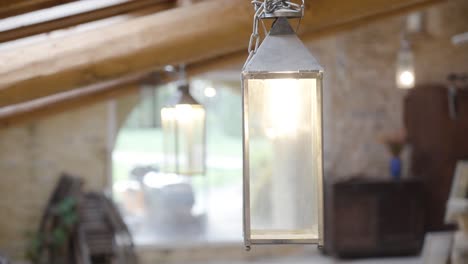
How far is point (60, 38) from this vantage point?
13.8 feet

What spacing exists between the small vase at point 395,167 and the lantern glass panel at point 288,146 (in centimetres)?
820

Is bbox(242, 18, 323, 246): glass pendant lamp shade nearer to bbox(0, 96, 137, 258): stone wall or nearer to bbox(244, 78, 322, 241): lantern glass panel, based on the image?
bbox(244, 78, 322, 241): lantern glass panel

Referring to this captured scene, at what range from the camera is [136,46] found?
4.16 m

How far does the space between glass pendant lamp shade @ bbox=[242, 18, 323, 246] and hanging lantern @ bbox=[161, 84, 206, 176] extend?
10.6 feet

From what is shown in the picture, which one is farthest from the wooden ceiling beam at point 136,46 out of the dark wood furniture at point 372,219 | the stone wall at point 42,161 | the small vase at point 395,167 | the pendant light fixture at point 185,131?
the stone wall at point 42,161

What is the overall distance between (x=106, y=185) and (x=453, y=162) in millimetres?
4429

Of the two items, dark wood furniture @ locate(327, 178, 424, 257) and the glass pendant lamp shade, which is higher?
the glass pendant lamp shade

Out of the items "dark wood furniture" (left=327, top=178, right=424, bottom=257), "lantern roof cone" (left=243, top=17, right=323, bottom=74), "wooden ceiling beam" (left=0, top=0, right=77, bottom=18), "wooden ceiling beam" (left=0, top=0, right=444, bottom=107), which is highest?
"wooden ceiling beam" (left=0, top=0, right=77, bottom=18)

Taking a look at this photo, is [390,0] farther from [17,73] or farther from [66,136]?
[66,136]

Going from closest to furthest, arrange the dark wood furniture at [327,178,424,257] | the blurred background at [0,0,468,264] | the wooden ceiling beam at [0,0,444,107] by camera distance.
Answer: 1. the wooden ceiling beam at [0,0,444,107]
2. the blurred background at [0,0,468,264]
3. the dark wood furniture at [327,178,424,257]

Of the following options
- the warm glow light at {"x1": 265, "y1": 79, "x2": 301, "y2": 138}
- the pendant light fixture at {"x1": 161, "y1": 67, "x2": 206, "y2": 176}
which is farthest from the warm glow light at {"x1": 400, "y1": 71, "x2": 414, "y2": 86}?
→ the warm glow light at {"x1": 265, "y1": 79, "x2": 301, "y2": 138}

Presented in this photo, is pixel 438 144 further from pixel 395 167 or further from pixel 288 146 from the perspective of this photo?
pixel 288 146

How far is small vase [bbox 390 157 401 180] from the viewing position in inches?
408

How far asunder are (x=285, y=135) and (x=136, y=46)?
2.04 m
